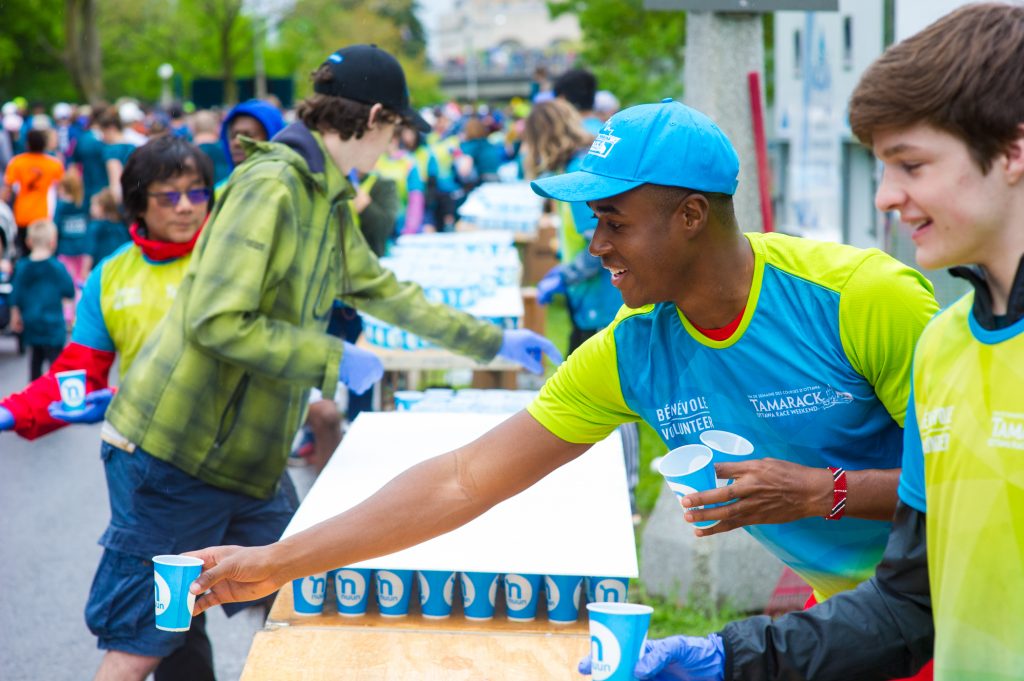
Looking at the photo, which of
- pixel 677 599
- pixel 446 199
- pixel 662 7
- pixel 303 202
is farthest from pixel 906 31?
pixel 446 199

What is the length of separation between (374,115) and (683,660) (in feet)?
8.78

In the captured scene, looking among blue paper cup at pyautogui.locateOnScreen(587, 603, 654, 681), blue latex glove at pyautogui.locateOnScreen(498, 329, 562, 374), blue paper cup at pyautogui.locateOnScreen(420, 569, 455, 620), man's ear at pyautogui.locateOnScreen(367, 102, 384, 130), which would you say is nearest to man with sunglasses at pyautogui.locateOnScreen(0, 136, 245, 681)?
man's ear at pyautogui.locateOnScreen(367, 102, 384, 130)

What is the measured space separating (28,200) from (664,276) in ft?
44.4

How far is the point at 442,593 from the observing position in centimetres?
317

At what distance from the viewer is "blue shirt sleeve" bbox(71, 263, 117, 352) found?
4297 millimetres

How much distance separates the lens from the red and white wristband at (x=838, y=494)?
2.37 meters

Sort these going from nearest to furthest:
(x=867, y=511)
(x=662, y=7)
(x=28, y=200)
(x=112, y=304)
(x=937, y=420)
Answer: (x=937, y=420), (x=867, y=511), (x=112, y=304), (x=662, y=7), (x=28, y=200)

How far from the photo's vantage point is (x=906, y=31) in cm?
562

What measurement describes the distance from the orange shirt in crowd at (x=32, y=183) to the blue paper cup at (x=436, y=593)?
41.1 feet

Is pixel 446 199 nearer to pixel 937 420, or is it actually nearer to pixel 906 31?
pixel 906 31

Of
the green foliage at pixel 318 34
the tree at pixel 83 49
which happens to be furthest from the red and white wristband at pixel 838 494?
the green foliage at pixel 318 34

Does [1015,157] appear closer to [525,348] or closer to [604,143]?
[604,143]

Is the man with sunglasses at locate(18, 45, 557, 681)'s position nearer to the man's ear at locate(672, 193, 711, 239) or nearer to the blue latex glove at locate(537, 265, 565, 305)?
the man's ear at locate(672, 193, 711, 239)

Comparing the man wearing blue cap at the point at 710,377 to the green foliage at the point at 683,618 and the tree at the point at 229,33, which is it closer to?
the green foliage at the point at 683,618
